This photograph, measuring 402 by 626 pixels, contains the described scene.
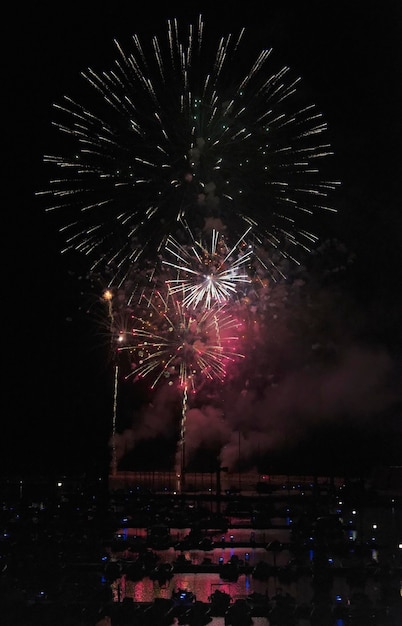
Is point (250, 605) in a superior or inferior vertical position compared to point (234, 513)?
inferior

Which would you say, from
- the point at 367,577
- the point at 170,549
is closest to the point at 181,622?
the point at 367,577

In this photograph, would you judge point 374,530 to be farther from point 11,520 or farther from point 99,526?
point 11,520

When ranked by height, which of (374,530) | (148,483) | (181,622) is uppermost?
(148,483)

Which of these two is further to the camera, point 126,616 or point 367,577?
point 367,577

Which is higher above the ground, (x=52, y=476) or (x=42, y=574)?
(x=52, y=476)

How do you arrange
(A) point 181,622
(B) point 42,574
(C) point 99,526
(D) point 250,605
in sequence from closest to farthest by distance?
(A) point 181,622
(D) point 250,605
(B) point 42,574
(C) point 99,526

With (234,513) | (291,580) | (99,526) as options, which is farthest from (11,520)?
(291,580)

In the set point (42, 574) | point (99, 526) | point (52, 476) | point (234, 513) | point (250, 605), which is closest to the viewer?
point (250, 605)

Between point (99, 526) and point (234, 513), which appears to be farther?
point (234, 513)

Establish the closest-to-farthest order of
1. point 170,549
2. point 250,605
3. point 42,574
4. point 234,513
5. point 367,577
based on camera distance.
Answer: point 250,605
point 42,574
point 367,577
point 170,549
point 234,513

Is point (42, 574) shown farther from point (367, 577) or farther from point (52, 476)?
point (52, 476)
